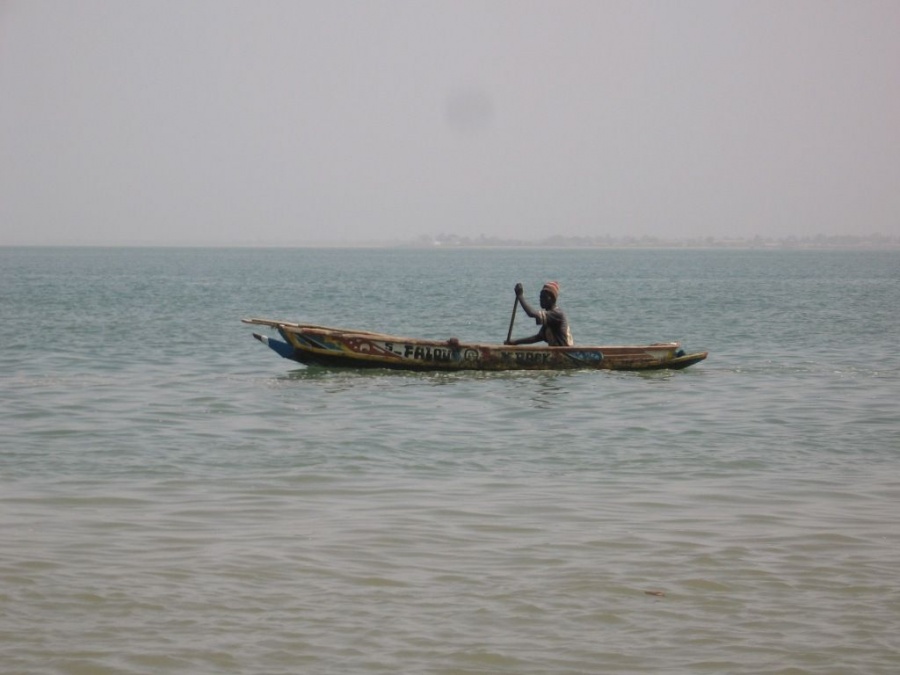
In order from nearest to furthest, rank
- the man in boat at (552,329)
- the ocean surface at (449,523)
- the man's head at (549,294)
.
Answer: the ocean surface at (449,523), the man's head at (549,294), the man in boat at (552,329)

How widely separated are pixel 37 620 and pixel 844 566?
15.7 feet

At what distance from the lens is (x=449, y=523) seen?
336 inches

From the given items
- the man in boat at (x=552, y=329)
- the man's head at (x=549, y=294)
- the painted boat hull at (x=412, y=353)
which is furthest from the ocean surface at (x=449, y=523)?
the man's head at (x=549, y=294)

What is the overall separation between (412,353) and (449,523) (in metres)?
9.87

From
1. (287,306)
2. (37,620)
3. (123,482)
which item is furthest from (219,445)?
(287,306)

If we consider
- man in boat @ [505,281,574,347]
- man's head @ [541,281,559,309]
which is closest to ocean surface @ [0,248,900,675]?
man in boat @ [505,281,574,347]

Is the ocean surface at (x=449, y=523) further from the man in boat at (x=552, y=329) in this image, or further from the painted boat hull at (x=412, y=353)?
the man in boat at (x=552, y=329)

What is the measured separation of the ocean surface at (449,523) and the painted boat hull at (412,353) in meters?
0.27

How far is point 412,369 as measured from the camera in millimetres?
18469

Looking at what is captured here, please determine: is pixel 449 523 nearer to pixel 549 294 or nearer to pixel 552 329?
pixel 549 294

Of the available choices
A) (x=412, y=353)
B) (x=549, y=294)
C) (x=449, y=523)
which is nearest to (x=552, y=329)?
(x=549, y=294)

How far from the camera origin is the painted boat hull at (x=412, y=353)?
59.3 ft

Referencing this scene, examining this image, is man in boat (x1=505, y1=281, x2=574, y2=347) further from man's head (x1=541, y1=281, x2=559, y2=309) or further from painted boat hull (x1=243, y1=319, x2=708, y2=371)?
painted boat hull (x1=243, y1=319, x2=708, y2=371)

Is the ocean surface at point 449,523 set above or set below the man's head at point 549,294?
below
